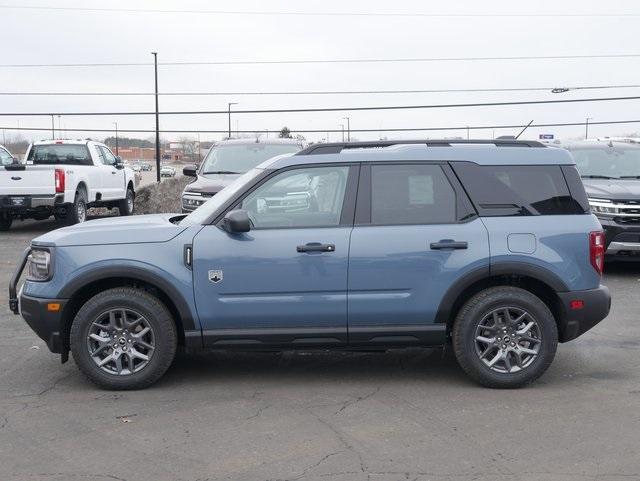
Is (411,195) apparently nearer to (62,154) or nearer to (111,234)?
(111,234)

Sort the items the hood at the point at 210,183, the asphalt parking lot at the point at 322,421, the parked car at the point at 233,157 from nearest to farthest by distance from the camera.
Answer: the asphalt parking lot at the point at 322,421, the hood at the point at 210,183, the parked car at the point at 233,157

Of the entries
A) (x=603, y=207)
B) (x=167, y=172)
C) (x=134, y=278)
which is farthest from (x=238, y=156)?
(x=167, y=172)

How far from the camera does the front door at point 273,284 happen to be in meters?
5.88

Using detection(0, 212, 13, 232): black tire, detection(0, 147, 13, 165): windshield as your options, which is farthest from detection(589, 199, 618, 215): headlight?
detection(0, 147, 13, 165): windshield

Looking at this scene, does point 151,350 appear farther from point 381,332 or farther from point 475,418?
point 475,418

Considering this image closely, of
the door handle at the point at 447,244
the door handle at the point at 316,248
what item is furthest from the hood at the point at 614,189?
the door handle at the point at 316,248

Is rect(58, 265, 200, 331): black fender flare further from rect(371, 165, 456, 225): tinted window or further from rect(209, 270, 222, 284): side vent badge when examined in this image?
rect(371, 165, 456, 225): tinted window

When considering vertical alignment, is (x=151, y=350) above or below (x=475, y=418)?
above

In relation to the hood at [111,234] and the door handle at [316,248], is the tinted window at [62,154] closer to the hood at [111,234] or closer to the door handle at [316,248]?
the hood at [111,234]

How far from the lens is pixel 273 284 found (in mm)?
5883

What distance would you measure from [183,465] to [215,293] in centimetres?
160

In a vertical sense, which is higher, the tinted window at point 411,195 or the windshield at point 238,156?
the windshield at point 238,156

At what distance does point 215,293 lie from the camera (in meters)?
5.89

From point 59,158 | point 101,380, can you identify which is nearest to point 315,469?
point 101,380
